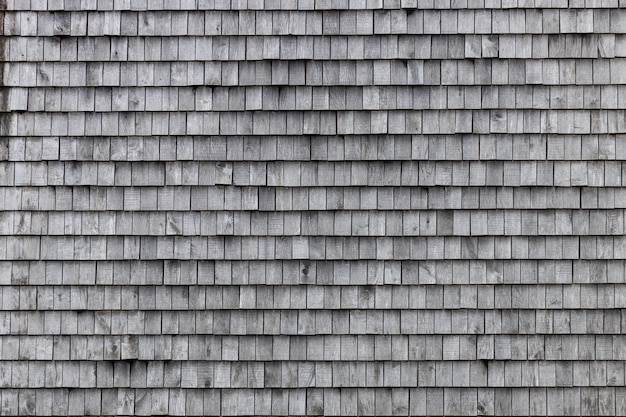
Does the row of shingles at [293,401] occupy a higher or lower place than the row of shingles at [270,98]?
lower

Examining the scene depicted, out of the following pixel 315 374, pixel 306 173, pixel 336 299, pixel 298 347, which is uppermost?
pixel 306 173

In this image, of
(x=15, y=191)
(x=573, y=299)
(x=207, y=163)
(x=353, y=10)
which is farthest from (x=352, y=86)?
(x=15, y=191)

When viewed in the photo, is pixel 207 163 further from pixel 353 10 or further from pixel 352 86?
pixel 353 10

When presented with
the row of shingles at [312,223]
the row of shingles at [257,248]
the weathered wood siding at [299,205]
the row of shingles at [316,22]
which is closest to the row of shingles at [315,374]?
the weathered wood siding at [299,205]

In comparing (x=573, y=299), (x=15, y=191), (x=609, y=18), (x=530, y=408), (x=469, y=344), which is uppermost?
(x=609, y=18)

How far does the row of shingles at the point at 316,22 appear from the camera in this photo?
3438mm

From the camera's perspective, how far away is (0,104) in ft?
11.3

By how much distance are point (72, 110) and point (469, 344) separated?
2.47 meters

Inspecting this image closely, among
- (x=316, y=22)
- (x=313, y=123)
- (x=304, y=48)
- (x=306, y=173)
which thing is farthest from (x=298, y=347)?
(x=316, y=22)

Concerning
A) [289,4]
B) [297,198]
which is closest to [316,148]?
[297,198]

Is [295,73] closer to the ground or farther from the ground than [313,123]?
farther from the ground

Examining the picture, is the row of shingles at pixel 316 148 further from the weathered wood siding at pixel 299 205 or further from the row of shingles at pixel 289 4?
the row of shingles at pixel 289 4

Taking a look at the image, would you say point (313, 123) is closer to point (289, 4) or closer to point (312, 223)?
point (312, 223)

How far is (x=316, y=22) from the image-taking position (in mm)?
3451
